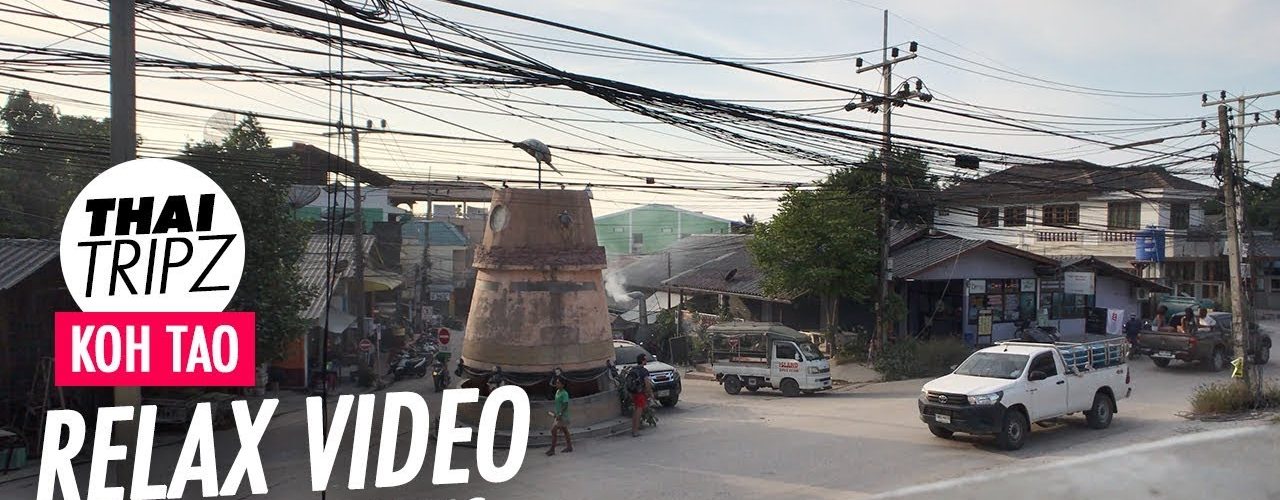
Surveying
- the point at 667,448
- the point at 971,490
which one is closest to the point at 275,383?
the point at 667,448

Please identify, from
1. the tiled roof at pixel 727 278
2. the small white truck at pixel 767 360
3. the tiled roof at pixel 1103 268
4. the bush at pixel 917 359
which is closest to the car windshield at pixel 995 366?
the small white truck at pixel 767 360

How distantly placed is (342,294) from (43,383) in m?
15.3

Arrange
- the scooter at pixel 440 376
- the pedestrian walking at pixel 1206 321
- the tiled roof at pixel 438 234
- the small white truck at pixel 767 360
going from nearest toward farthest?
the small white truck at pixel 767 360 → the scooter at pixel 440 376 → the pedestrian walking at pixel 1206 321 → the tiled roof at pixel 438 234

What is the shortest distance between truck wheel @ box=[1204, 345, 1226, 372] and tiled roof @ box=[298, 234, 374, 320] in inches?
982

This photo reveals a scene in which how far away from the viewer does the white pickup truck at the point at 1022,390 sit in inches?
558

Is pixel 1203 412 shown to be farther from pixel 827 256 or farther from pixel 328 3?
pixel 328 3

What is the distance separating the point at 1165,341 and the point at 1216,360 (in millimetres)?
1578

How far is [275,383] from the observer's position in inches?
944

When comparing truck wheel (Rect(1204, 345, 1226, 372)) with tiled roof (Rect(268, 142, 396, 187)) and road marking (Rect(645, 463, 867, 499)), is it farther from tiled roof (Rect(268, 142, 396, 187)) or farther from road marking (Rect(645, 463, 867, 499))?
tiled roof (Rect(268, 142, 396, 187))

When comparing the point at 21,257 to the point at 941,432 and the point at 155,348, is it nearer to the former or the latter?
the point at 155,348

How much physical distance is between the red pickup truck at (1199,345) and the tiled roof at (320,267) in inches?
932

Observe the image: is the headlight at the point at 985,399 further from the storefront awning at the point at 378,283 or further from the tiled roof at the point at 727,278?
the storefront awning at the point at 378,283

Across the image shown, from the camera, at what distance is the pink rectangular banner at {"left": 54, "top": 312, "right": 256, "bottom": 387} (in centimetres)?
817

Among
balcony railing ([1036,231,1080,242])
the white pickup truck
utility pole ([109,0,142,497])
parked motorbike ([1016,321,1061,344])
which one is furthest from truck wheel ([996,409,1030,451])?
balcony railing ([1036,231,1080,242])
